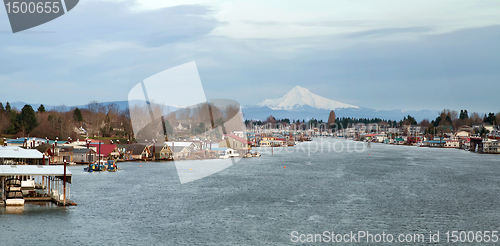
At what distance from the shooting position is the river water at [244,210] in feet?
51.7

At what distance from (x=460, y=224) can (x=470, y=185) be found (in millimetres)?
13335

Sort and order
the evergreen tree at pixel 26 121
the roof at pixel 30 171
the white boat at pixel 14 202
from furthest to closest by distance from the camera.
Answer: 1. the evergreen tree at pixel 26 121
2. the roof at pixel 30 171
3. the white boat at pixel 14 202

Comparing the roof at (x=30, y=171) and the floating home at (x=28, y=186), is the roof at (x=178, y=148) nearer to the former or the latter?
the floating home at (x=28, y=186)

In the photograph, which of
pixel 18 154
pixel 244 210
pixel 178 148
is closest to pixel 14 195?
pixel 18 154

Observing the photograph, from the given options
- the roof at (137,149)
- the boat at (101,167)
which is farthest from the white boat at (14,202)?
the roof at (137,149)

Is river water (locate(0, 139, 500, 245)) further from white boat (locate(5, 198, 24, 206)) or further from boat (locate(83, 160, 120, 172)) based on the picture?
boat (locate(83, 160, 120, 172))

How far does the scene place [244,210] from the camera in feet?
66.1

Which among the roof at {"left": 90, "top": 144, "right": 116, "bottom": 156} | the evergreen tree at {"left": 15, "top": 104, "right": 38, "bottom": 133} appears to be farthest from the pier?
the evergreen tree at {"left": 15, "top": 104, "right": 38, "bottom": 133}

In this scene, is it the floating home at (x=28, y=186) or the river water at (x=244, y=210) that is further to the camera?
the floating home at (x=28, y=186)

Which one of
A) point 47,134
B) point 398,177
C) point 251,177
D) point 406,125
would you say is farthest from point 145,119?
point 406,125

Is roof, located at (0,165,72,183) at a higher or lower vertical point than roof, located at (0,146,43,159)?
lower

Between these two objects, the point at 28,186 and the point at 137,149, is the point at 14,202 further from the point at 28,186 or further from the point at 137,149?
the point at 137,149

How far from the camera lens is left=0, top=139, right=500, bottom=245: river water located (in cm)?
1575

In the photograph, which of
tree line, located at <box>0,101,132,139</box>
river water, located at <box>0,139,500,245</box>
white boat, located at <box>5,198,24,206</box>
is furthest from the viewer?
tree line, located at <box>0,101,132,139</box>
